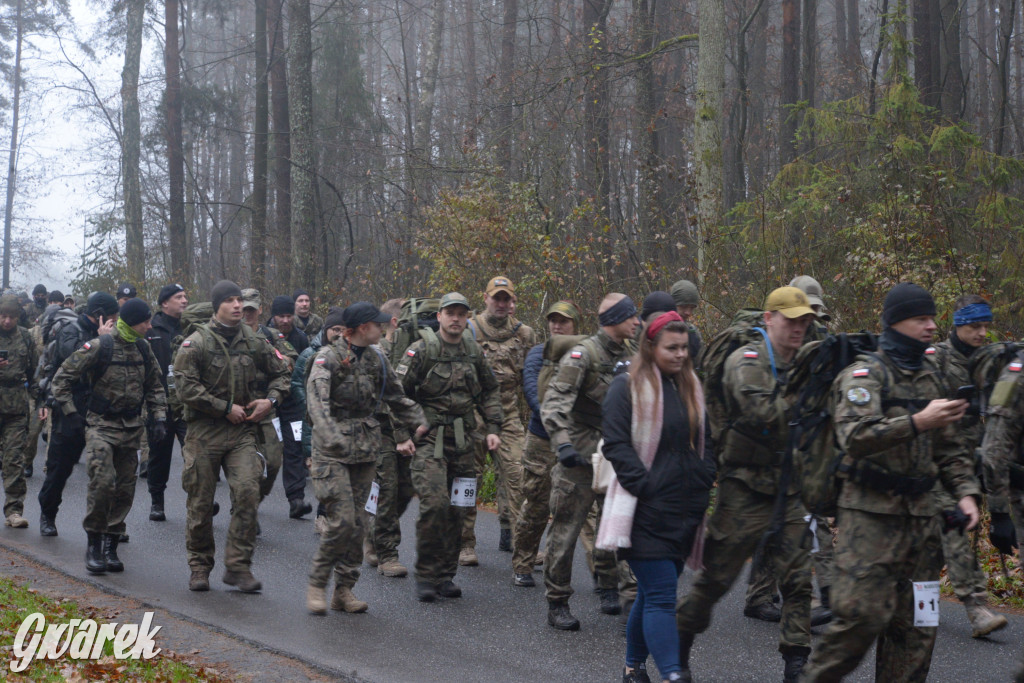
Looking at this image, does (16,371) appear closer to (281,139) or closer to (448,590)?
(448,590)

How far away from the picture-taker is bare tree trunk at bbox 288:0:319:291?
21625mm

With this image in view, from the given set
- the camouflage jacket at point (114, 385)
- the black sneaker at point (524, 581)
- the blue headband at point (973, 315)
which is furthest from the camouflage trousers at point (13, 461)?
the blue headband at point (973, 315)

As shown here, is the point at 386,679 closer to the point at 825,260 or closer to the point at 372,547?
the point at 372,547

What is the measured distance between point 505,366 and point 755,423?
161 inches

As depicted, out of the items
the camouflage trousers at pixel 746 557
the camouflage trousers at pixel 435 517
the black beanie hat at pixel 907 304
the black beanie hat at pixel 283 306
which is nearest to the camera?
the black beanie hat at pixel 907 304

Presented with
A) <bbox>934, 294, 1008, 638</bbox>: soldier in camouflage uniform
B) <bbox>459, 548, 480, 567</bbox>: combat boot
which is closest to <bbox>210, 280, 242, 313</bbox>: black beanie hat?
<bbox>459, 548, 480, 567</bbox>: combat boot

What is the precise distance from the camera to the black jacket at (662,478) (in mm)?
5199

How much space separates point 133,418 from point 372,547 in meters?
2.38

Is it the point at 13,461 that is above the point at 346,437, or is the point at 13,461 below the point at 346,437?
below

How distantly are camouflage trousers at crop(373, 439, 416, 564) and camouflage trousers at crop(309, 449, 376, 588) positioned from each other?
1.19 meters

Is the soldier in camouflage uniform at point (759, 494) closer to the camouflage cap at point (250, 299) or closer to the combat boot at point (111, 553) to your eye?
the combat boot at point (111, 553)

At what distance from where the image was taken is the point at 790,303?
18.5ft

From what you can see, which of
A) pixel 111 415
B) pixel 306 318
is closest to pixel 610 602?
pixel 111 415

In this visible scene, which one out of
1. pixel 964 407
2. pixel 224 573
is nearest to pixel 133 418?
pixel 224 573
